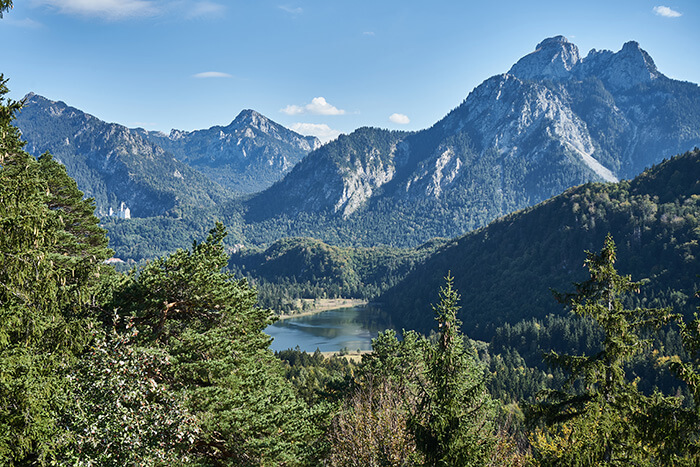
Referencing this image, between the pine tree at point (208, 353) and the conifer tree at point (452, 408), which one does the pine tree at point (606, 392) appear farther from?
the pine tree at point (208, 353)

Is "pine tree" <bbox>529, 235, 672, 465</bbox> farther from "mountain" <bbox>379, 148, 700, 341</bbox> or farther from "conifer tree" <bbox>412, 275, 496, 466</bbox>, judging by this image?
"mountain" <bbox>379, 148, 700, 341</bbox>

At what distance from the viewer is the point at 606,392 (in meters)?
14.2

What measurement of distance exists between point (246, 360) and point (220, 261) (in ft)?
16.4

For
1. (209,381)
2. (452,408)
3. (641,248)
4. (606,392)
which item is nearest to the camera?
(606,392)

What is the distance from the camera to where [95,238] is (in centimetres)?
3291

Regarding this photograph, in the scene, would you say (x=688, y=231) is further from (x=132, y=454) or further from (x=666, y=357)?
(x=132, y=454)

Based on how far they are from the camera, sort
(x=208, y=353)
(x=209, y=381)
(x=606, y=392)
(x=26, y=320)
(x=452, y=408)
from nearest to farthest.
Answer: (x=26, y=320)
(x=606, y=392)
(x=452, y=408)
(x=208, y=353)
(x=209, y=381)

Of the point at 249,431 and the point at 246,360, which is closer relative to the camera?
the point at 249,431

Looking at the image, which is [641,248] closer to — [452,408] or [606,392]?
[606,392]

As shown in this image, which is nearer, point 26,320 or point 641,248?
point 26,320

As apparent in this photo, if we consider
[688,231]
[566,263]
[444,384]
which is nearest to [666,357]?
[688,231]

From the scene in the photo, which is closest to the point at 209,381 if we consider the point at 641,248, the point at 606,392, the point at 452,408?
the point at 452,408

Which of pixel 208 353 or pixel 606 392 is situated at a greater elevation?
pixel 208 353

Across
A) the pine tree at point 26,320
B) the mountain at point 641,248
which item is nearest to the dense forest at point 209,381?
the pine tree at point 26,320
